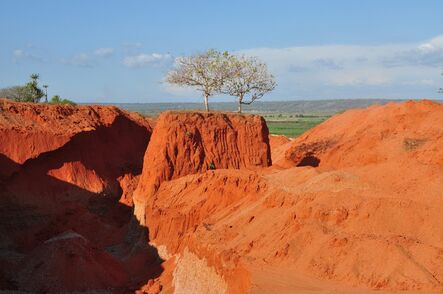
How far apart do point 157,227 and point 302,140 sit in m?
22.9

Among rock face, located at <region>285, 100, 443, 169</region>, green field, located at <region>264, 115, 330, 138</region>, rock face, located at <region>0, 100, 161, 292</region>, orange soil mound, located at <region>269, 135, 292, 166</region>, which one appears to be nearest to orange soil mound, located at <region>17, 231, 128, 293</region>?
rock face, located at <region>0, 100, 161, 292</region>

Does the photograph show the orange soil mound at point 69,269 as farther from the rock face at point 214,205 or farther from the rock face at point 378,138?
the rock face at point 378,138

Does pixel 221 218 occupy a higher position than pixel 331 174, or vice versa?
pixel 331 174

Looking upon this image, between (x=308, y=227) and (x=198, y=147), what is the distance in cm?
1065

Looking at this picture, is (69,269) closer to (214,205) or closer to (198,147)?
(214,205)

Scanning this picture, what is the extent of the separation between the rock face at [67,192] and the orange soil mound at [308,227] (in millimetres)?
3023

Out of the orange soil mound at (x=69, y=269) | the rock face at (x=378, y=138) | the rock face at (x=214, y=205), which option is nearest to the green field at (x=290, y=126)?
the rock face at (x=378, y=138)

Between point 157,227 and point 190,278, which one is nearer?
point 190,278

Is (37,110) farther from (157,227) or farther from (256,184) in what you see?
(256,184)

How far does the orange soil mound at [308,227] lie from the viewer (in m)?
17.5

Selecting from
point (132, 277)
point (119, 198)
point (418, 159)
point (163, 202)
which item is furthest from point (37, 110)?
point (418, 159)

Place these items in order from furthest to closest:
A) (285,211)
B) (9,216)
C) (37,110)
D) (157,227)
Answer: (37,110), (9,216), (157,227), (285,211)

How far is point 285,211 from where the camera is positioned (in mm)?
21219

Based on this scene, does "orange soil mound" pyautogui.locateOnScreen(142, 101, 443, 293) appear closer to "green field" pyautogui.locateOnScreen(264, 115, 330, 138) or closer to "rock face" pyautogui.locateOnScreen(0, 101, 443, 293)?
"rock face" pyautogui.locateOnScreen(0, 101, 443, 293)
